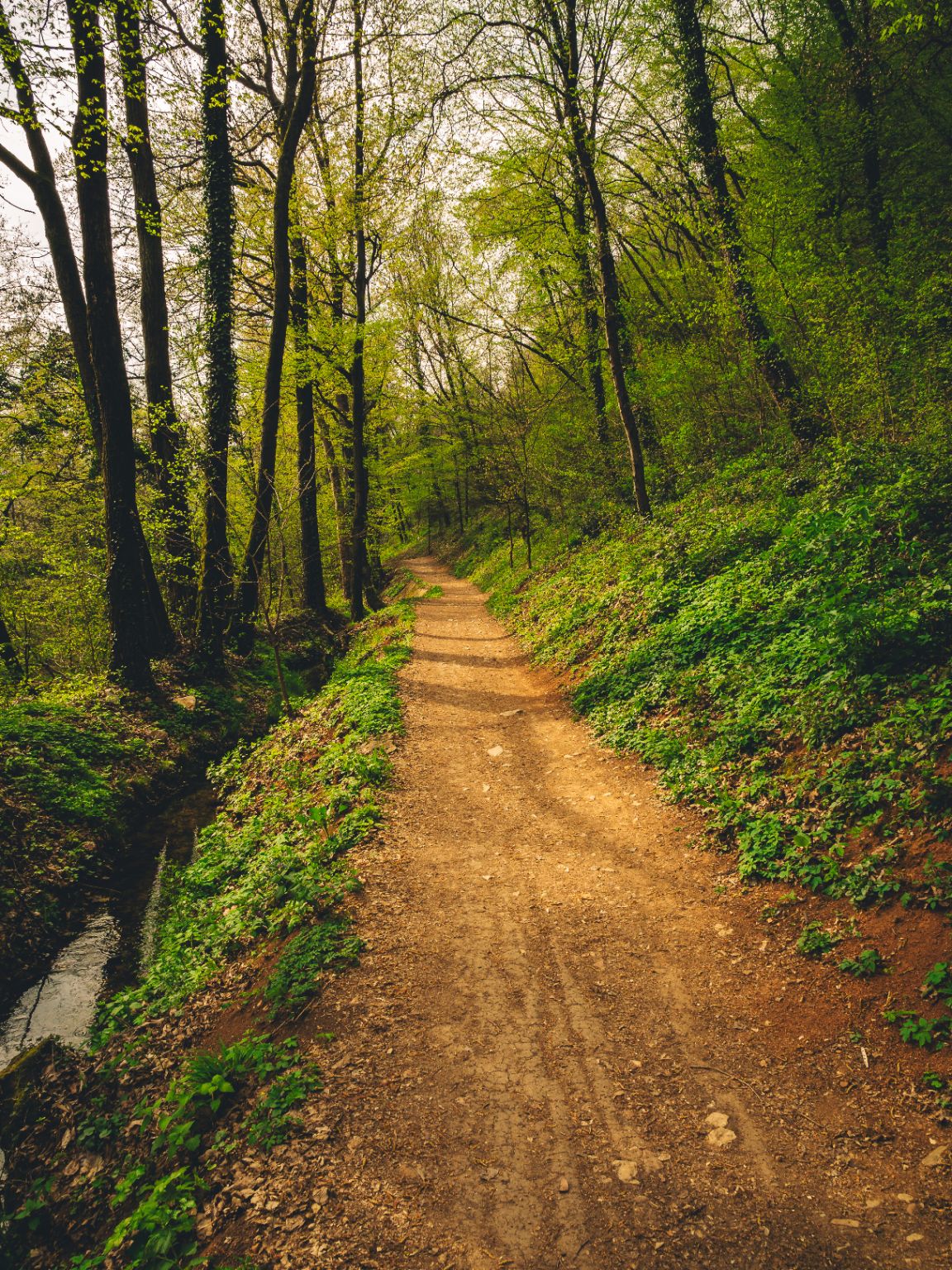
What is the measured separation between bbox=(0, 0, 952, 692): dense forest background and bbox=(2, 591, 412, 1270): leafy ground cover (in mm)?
3986

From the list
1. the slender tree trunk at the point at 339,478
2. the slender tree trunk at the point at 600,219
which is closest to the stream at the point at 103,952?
the slender tree trunk at the point at 600,219

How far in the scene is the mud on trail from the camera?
8.65ft

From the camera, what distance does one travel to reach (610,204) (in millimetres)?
19203

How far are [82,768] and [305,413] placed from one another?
10789 mm

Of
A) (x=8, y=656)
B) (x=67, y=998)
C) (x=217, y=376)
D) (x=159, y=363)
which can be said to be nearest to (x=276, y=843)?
(x=67, y=998)

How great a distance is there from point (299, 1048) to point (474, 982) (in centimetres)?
120

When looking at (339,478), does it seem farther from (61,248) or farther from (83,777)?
(83,777)

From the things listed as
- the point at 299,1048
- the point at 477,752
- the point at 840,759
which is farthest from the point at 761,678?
the point at 299,1048

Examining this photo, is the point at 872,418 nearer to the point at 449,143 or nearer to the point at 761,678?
the point at 761,678

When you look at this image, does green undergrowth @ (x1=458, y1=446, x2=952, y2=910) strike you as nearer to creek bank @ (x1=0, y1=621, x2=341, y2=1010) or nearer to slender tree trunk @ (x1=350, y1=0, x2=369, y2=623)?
creek bank @ (x1=0, y1=621, x2=341, y2=1010)

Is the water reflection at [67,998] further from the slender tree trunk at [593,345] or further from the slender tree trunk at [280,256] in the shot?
the slender tree trunk at [593,345]

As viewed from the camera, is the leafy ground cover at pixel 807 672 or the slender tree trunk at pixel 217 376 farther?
the slender tree trunk at pixel 217 376

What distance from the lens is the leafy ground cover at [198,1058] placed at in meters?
3.24

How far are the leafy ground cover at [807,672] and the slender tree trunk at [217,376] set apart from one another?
7153 millimetres
